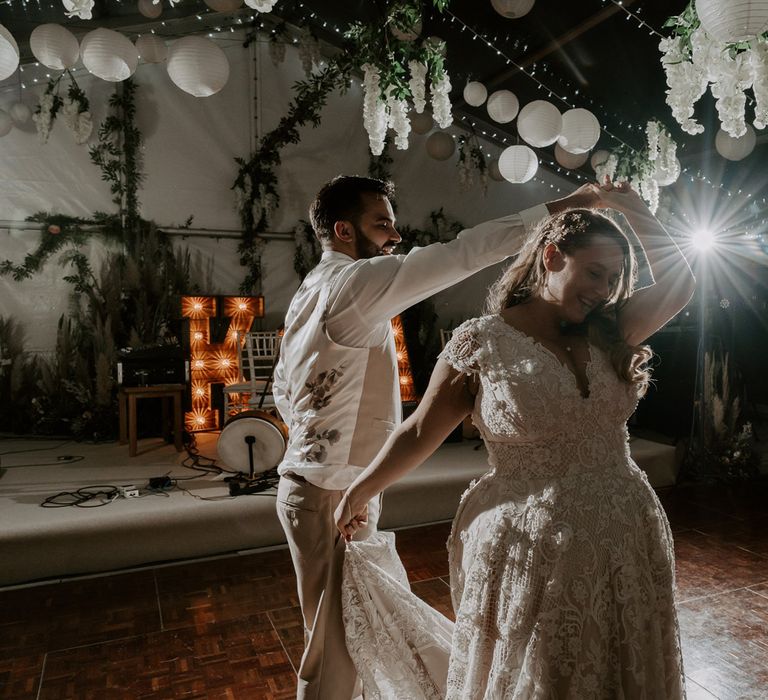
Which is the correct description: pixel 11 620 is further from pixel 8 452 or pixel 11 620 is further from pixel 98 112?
pixel 98 112

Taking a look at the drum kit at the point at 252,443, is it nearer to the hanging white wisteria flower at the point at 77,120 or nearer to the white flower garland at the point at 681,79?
the white flower garland at the point at 681,79

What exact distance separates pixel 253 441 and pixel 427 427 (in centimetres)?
308

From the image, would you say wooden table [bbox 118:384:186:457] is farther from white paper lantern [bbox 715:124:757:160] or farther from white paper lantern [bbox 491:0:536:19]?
white paper lantern [bbox 715:124:757:160]

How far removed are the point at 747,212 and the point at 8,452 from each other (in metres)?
8.14

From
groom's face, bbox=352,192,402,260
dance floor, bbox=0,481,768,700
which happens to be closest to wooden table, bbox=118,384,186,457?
dance floor, bbox=0,481,768,700

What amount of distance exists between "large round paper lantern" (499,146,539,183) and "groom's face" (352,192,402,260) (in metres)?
3.63

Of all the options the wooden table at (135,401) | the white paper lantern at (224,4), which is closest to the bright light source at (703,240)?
the white paper lantern at (224,4)

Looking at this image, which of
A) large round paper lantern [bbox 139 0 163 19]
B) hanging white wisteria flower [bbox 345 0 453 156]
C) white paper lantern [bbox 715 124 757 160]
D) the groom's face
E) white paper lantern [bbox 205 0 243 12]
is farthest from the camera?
large round paper lantern [bbox 139 0 163 19]

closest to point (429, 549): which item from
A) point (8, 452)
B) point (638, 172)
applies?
point (8, 452)

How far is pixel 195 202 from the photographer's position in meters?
7.02

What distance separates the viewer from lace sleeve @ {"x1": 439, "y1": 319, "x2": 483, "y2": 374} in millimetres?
1216

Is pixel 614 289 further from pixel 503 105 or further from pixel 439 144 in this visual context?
pixel 439 144

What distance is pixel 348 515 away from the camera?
1357mm

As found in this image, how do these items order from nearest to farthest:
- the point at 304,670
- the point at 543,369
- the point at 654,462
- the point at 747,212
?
1. the point at 543,369
2. the point at 304,670
3. the point at 654,462
4. the point at 747,212
